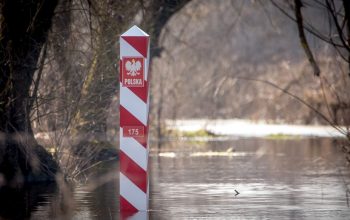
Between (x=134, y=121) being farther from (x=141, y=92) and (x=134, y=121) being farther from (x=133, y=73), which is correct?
(x=133, y=73)

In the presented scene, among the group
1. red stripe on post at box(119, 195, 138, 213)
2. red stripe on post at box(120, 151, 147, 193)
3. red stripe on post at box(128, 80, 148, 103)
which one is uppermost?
red stripe on post at box(128, 80, 148, 103)

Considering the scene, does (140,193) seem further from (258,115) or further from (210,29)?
(210,29)

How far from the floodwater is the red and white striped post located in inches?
12.0

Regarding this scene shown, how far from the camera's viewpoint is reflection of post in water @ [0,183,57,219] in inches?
502

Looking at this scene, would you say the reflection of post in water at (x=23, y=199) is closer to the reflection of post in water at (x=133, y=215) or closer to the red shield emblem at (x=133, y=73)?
the reflection of post in water at (x=133, y=215)

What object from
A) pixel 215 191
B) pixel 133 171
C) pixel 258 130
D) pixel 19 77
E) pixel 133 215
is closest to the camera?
pixel 133 215

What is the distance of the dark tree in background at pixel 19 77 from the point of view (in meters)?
16.0

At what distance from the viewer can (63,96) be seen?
1822 cm

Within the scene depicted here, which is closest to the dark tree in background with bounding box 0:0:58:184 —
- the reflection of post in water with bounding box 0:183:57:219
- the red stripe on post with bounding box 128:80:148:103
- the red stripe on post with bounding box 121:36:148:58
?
the reflection of post in water with bounding box 0:183:57:219

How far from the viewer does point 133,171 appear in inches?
489

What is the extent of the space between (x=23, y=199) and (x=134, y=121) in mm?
2620

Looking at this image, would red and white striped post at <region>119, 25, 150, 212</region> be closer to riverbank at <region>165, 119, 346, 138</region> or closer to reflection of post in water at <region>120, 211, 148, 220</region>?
reflection of post in water at <region>120, 211, 148, 220</region>

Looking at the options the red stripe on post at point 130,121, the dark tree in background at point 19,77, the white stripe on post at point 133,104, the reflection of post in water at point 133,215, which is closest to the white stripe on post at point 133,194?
the reflection of post in water at point 133,215

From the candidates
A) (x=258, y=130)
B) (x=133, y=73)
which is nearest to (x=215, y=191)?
(x=133, y=73)
